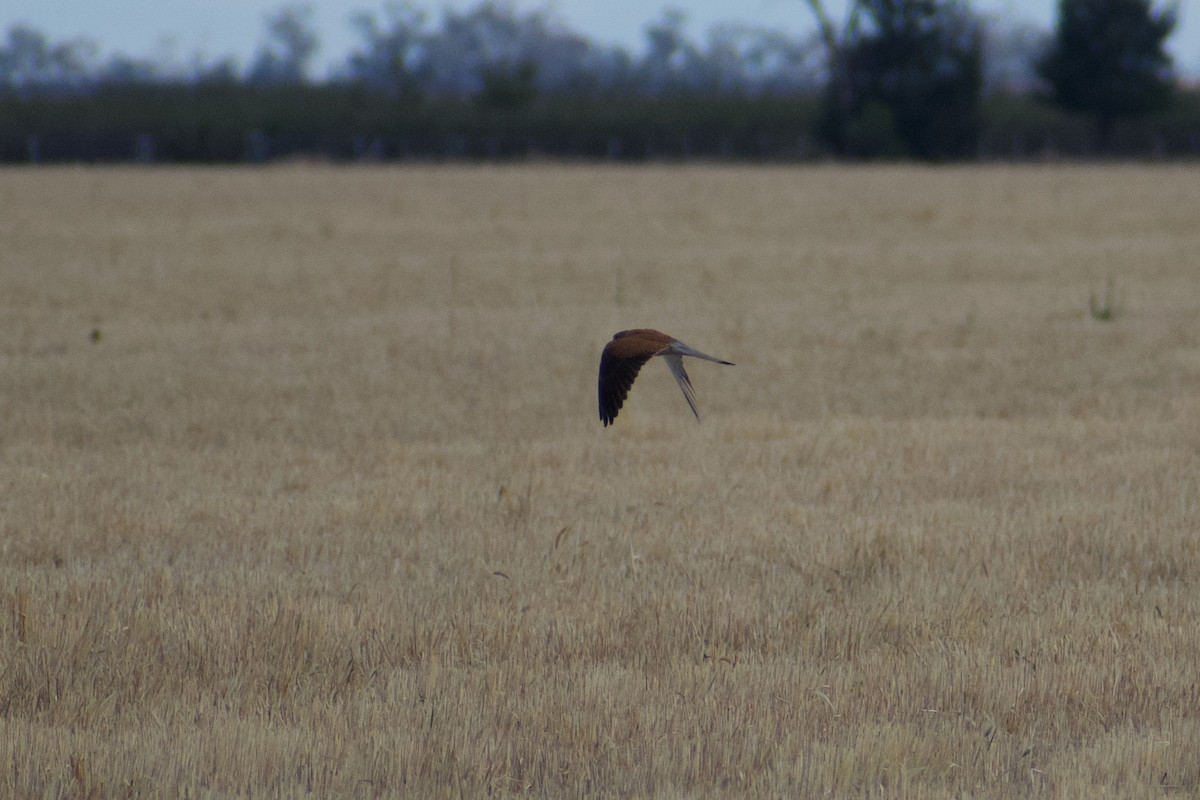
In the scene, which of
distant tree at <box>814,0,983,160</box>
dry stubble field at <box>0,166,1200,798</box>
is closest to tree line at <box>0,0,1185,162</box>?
distant tree at <box>814,0,983,160</box>

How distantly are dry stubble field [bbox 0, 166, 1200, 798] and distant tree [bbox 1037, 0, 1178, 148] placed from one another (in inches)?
1891

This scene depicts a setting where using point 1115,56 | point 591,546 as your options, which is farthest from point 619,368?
point 1115,56

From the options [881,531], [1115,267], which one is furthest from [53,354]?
[1115,267]

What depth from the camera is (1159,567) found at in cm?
596

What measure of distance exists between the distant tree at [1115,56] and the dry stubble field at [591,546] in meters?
48.0

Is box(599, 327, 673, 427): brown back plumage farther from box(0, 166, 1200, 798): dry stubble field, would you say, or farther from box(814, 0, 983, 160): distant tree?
box(814, 0, 983, 160): distant tree

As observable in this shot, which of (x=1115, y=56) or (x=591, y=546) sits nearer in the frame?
(x=591, y=546)

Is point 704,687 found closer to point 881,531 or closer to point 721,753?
point 721,753

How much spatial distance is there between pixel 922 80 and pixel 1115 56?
9.85 metres

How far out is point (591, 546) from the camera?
6.23 meters

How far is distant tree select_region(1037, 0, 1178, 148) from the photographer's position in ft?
194

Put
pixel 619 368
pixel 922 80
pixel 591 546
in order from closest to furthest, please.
→ 1. pixel 619 368
2. pixel 591 546
3. pixel 922 80

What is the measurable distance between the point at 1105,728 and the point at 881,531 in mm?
2101

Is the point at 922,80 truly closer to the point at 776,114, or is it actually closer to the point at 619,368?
the point at 776,114
